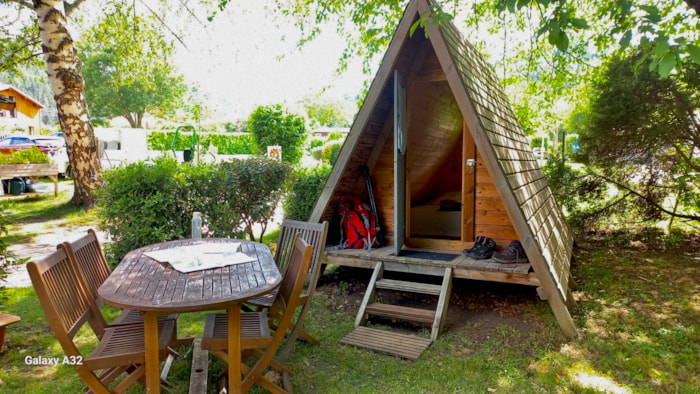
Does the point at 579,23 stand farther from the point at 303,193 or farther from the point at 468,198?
the point at 303,193

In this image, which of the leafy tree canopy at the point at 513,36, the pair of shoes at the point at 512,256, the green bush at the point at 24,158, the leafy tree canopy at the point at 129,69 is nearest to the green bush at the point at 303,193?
the pair of shoes at the point at 512,256

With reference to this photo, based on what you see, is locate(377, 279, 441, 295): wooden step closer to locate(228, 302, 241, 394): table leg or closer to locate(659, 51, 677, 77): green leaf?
locate(228, 302, 241, 394): table leg

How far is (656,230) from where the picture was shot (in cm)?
896

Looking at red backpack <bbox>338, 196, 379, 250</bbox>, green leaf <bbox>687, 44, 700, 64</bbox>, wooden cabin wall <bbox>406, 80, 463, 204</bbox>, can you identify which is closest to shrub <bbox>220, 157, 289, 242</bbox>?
red backpack <bbox>338, 196, 379, 250</bbox>

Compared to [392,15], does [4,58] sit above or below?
below

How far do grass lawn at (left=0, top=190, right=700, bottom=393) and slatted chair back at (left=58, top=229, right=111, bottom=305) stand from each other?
2.63 feet

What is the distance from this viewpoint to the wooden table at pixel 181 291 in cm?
→ 242

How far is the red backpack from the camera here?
563 cm

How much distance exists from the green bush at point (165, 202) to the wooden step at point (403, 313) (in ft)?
7.57

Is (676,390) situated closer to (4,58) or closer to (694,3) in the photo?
(694,3)

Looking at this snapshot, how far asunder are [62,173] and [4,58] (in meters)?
5.93

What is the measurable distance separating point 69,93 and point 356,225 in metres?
7.02

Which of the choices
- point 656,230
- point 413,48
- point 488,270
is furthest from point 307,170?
point 656,230

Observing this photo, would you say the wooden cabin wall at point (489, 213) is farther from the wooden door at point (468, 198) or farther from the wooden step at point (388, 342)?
the wooden step at point (388, 342)
